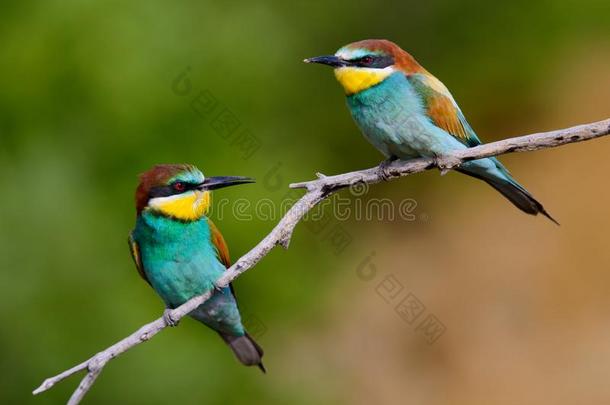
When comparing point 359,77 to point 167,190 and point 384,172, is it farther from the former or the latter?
point 167,190

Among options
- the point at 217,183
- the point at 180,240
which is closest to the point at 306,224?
the point at 180,240

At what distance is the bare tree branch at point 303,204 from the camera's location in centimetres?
214

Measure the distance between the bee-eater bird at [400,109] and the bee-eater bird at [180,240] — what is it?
1.73 feet

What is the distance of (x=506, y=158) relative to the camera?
5.70 meters

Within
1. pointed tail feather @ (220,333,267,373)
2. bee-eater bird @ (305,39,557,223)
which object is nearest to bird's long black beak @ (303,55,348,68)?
bee-eater bird @ (305,39,557,223)

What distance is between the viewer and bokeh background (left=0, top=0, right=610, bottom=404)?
4.28 metres

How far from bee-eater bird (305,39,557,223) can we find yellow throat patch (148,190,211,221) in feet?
1.88

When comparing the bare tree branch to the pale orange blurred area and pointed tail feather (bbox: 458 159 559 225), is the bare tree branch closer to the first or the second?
pointed tail feather (bbox: 458 159 559 225)

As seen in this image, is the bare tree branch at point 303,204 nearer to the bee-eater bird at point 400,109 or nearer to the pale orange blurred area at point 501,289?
the bee-eater bird at point 400,109

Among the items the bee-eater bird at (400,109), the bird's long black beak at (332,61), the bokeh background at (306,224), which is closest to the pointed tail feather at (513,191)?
the bee-eater bird at (400,109)

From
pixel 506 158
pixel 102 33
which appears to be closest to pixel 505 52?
pixel 506 158

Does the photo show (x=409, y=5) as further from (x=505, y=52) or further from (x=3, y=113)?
(x=3, y=113)

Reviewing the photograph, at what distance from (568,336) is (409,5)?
2.33 metres

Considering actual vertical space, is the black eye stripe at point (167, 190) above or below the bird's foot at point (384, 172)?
above
